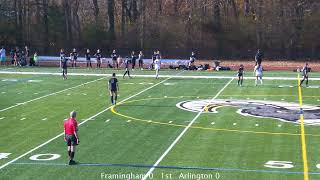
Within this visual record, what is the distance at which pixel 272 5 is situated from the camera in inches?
2945

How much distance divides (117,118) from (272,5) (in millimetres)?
51290

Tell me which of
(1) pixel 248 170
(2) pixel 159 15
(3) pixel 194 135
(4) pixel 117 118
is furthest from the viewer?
(2) pixel 159 15

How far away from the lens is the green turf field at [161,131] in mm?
18031

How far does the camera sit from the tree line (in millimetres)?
71375

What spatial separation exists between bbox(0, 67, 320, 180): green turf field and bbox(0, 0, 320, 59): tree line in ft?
105

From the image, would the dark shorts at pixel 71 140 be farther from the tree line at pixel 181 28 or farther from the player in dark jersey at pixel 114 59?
the tree line at pixel 181 28

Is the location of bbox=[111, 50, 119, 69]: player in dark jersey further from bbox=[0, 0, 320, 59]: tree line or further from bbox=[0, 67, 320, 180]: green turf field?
bbox=[0, 0, 320, 59]: tree line

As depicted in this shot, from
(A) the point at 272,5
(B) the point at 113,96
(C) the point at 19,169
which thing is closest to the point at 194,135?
(C) the point at 19,169

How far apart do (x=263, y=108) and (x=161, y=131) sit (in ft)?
24.0

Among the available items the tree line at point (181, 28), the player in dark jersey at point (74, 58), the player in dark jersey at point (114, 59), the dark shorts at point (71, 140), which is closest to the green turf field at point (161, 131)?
the dark shorts at point (71, 140)

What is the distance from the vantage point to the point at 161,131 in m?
Result: 23.8

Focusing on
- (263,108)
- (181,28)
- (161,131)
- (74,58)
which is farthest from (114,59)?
(161,131)

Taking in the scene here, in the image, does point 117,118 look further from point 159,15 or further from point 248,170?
point 159,15

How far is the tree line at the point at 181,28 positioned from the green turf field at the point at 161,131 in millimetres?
32069
